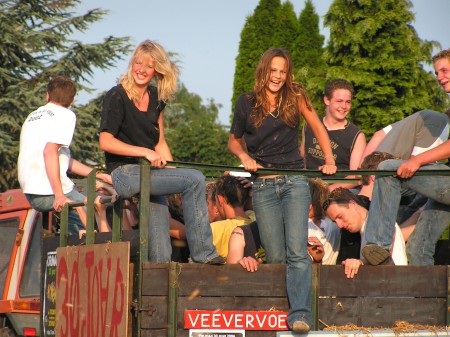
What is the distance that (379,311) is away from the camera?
5.54 metres

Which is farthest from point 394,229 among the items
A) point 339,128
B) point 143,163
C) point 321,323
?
point 339,128

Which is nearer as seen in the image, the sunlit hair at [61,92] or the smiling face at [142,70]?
the smiling face at [142,70]

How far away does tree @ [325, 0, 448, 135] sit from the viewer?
18797mm

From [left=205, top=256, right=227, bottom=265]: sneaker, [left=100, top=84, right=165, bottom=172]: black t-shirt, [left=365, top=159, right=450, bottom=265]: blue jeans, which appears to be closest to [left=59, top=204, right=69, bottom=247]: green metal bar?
[left=100, top=84, right=165, bottom=172]: black t-shirt

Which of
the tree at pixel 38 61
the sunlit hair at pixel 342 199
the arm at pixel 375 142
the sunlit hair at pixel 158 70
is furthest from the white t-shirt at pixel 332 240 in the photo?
the tree at pixel 38 61

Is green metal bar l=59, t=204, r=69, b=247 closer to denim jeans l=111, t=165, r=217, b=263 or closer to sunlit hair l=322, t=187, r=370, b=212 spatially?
denim jeans l=111, t=165, r=217, b=263

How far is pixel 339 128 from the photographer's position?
8.16 metres

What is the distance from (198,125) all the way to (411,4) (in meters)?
16.1

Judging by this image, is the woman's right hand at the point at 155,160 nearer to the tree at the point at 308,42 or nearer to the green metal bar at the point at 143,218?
the green metal bar at the point at 143,218

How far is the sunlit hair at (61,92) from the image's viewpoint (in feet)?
26.2

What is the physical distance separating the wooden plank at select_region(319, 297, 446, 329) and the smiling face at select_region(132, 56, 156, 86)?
172cm

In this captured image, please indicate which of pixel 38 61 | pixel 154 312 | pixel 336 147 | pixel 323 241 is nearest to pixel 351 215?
pixel 323 241

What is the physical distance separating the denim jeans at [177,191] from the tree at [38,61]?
58.4 feet

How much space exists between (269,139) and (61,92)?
2.59m
